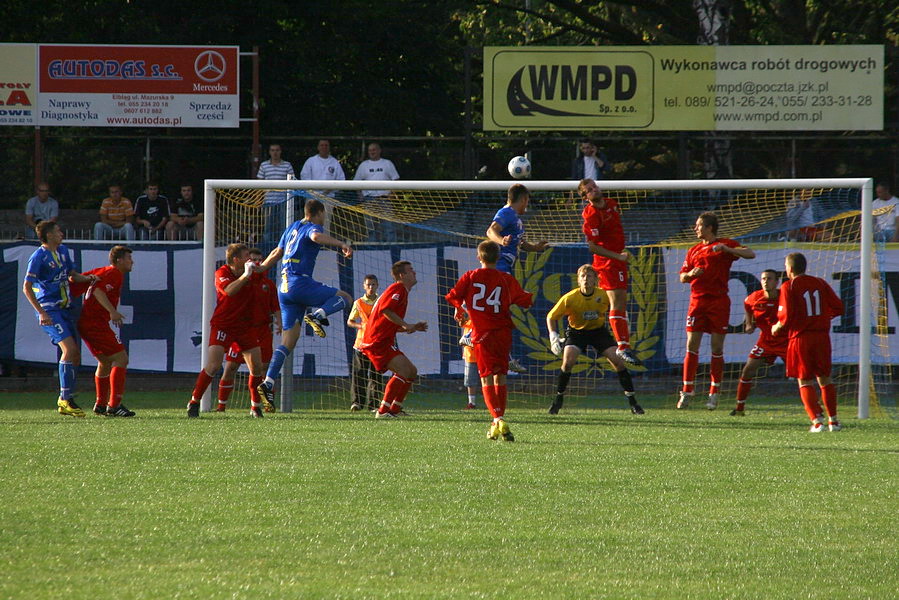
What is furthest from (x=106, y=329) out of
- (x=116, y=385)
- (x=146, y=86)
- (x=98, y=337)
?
(x=146, y=86)

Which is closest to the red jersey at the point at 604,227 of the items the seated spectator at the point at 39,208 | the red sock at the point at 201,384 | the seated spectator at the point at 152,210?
Answer: the red sock at the point at 201,384

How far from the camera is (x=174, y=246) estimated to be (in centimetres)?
1634

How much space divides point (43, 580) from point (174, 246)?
11974 mm

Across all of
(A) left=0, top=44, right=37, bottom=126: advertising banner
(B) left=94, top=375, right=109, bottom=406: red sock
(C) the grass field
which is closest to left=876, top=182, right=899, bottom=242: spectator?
(C) the grass field

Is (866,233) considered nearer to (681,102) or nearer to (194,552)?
(681,102)

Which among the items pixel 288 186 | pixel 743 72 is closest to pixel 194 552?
pixel 288 186

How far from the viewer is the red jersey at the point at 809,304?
10227 millimetres

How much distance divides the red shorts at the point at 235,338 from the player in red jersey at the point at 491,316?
3.24 meters

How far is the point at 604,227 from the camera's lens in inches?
476

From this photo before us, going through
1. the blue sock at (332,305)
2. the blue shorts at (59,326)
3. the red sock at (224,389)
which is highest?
the blue sock at (332,305)

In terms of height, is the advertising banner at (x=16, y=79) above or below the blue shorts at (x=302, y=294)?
above

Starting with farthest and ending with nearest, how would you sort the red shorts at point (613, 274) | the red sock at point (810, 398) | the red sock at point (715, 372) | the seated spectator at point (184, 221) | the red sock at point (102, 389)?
the seated spectator at point (184, 221) → the red sock at point (715, 372) → the red shorts at point (613, 274) → the red sock at point (102, 389) → the red sock at point (810, 398)

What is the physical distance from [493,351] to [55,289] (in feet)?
16.1

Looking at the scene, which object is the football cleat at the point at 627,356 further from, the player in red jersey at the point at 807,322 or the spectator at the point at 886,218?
the spectator at the point at 886,218
